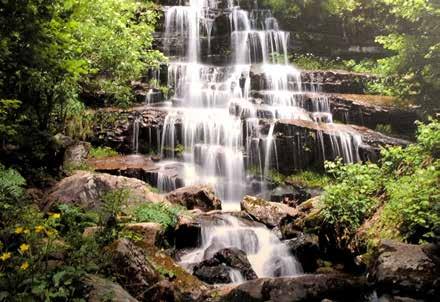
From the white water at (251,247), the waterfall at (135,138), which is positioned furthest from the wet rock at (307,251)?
the waterfall at (135,138)

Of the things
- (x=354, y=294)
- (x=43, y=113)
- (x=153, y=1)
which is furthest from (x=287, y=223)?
(x=153, y=1)

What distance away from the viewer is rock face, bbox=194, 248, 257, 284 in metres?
8.05

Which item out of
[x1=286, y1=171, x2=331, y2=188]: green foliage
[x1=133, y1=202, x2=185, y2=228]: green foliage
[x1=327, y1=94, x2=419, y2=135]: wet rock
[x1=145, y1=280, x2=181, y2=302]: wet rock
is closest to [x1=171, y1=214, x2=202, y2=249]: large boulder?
[x1=133, y1=202, x2=185, y2=228]: green foliage

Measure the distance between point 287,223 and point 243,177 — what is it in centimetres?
429

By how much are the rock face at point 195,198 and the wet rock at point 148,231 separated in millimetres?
2980

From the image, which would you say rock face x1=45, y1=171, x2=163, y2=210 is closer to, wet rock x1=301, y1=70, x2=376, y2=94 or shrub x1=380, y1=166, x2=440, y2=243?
shrub x1=380, y1=166, x2=440, y2=243

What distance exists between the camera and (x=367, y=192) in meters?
9.26

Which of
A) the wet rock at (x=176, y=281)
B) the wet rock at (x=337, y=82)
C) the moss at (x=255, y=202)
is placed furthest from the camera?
the wet rock at (x=337, y=82)

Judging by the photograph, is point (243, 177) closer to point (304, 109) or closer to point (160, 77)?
point (304, 109)

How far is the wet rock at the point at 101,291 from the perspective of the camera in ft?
15.1

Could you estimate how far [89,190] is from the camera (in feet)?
30.3

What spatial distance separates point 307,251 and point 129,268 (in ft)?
14.9

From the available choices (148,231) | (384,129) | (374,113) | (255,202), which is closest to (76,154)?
(148,231)

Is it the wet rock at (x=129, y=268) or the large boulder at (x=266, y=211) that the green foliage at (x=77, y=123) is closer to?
the large boulder at (x=266, y=211)
